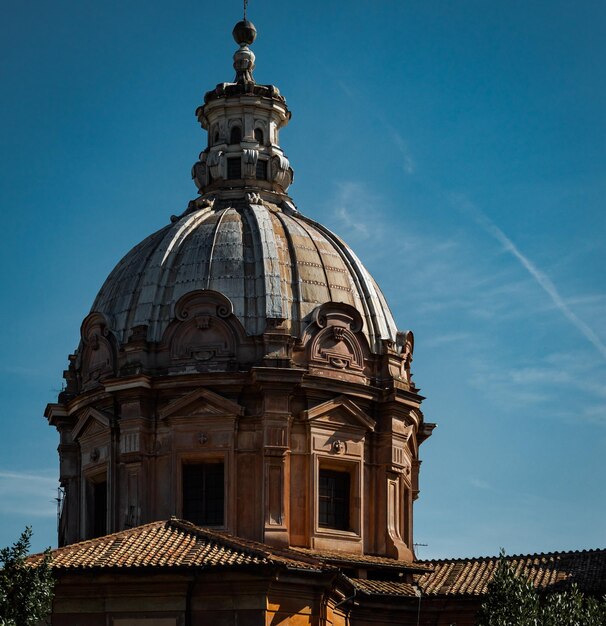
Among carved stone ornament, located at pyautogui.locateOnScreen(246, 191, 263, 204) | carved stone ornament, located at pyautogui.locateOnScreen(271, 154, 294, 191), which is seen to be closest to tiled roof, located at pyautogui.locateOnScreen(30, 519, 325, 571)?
carved stone ornament, located at pyautogui.locateOnScreen(246, 191, 263, 204)

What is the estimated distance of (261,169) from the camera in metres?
68.9

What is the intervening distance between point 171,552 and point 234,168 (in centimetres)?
1932

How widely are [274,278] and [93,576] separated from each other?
15125mm

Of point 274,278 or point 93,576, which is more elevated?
point 274,278

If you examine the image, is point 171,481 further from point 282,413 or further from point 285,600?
point 285,600

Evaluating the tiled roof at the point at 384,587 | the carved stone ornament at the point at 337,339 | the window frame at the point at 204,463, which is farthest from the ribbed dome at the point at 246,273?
the tiled roof at the point at 384,587

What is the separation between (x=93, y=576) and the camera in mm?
51438

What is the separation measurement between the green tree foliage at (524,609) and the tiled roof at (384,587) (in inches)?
402

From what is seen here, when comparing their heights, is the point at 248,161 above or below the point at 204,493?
above

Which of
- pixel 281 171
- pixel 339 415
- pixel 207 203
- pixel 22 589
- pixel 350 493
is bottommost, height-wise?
pixel 22 589

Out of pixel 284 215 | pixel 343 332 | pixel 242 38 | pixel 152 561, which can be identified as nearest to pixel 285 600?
pixel 152 561

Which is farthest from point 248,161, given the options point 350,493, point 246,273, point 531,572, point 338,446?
point 531,572

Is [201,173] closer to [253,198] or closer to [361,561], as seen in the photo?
[253,198]

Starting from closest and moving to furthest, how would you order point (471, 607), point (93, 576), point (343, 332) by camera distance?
point (93, 576) → point (471, 607) → point (343, 332)
